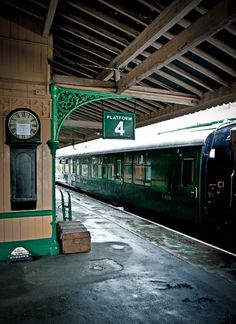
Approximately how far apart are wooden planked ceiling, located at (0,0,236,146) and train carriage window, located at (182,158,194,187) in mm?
1566

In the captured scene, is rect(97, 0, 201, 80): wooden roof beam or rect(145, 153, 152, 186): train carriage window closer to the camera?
rect(97, 0, 201, 80): wooden roof beam

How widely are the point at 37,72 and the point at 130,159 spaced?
7060 millimetres

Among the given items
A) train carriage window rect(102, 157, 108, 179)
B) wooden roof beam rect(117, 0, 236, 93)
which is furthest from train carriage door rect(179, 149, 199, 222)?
train carriage window rect(102, 157, 108, 179)

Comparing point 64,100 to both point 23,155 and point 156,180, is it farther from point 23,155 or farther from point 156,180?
point 156,180

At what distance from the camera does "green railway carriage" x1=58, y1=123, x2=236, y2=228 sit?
7.74 m

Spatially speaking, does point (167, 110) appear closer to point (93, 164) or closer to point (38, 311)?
point (38, 311)

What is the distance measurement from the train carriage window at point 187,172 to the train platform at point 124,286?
2.22 meters

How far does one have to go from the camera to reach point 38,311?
11.5 ft

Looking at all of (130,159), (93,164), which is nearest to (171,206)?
(130,159)

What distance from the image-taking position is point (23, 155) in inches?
215

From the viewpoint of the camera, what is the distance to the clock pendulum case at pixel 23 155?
5.38m

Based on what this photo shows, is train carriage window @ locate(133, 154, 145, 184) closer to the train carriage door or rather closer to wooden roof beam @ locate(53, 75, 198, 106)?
the train carriage door

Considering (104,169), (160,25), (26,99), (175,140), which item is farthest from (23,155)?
(104,169)

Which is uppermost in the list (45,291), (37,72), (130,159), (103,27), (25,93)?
(103,27)
